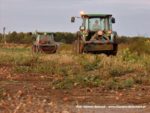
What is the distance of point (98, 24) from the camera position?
1463 inches

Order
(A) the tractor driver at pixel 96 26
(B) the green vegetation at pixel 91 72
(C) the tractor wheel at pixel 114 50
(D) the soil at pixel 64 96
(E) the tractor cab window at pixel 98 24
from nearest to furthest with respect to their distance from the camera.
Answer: (D) the soil at pixel 64 96 → (B) the green vegetation at pixel 91 72 → (C) the tractor wheel at pixel 114 50 → (A) the tractor driver at pixel 96 26 → (E) the tractor cab window at pixel 98 24

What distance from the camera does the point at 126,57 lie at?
26812 millimetres

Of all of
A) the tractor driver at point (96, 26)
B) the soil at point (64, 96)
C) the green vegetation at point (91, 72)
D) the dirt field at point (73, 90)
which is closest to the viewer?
the dirt field at point (73, 90)

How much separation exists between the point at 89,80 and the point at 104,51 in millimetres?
20598

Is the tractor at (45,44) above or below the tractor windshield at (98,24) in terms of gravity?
below

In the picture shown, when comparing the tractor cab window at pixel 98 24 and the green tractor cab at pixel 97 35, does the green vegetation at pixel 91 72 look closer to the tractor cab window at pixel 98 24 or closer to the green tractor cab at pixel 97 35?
the green tractor cab at pixel 97 35

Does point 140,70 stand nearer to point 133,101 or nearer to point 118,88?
point 118,88

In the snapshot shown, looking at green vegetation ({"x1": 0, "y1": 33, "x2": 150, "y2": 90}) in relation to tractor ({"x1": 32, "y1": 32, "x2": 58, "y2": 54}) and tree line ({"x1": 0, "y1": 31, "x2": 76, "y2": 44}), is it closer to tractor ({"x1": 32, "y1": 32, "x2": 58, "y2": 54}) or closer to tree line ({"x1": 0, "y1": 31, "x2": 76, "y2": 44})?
tractor ({"x1": 32, "y1": 32, "x2": 58, "y2": 54})

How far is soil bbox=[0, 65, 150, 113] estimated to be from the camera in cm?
995

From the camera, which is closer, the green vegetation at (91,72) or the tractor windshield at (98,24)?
the green vegetation at (91,72)

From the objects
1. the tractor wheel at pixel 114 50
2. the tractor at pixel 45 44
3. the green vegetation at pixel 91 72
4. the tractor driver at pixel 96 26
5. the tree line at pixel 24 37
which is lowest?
the tree line at pixel 24 37

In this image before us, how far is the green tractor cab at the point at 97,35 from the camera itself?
35281 millimetres

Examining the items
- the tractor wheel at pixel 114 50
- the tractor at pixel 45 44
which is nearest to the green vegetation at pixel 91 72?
the tractor wheel at pixel 114 50

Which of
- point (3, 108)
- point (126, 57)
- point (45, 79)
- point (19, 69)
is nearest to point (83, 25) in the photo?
point (126, 57)
